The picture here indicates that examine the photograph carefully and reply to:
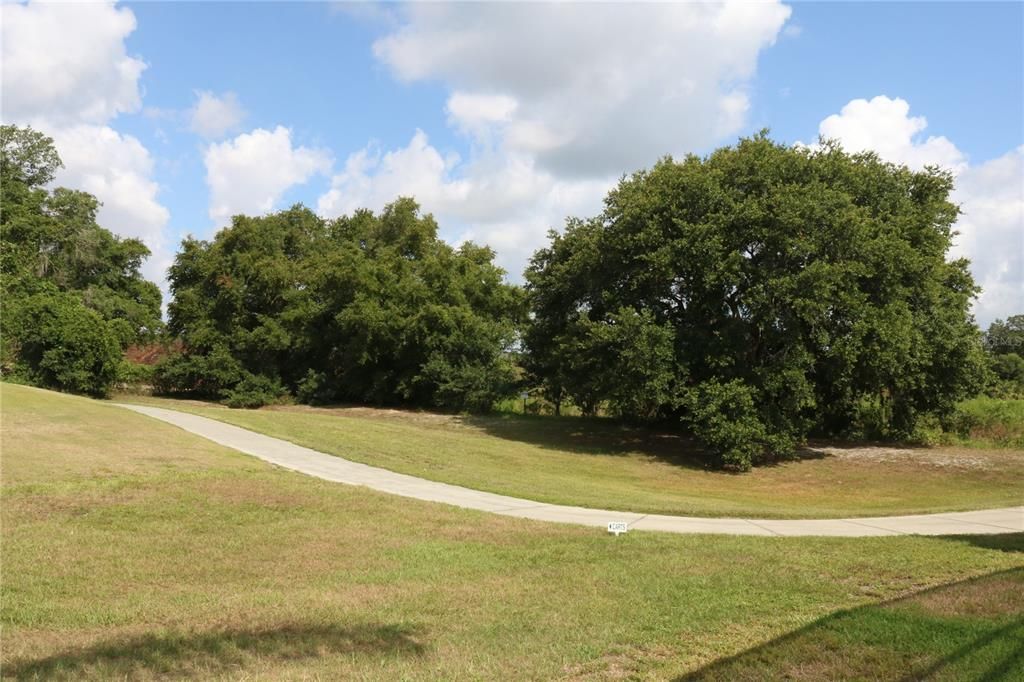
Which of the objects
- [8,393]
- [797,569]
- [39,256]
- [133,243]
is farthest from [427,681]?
[133,243]

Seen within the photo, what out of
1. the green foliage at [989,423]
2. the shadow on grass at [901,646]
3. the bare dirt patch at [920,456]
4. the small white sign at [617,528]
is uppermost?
the green foliage at [989,423]

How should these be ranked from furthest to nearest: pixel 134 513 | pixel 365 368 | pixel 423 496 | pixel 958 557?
1. pixel 365 368
2. pixel 423 496
3. pixel 134 513
4. pixel 958 557

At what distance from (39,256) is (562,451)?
36566mm

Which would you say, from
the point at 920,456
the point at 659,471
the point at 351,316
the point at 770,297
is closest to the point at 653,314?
the point at 770,297

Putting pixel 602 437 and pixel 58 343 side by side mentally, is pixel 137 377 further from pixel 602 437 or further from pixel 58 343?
pixel 602 437

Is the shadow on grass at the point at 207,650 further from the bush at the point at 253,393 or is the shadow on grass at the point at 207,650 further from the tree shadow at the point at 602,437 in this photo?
the bush at the point at 253,393

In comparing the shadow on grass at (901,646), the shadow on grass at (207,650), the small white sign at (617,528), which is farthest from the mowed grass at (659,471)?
the shadow on grass at (207,650)

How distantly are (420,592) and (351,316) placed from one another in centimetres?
3218

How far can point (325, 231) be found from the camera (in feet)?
168

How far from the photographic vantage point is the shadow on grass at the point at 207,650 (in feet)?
15.2

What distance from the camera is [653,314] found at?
2625 cm

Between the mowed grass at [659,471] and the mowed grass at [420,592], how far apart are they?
4154 millimetres

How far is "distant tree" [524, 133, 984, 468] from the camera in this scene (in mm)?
23031

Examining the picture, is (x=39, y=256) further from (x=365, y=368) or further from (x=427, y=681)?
(x=427, y=681)
